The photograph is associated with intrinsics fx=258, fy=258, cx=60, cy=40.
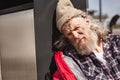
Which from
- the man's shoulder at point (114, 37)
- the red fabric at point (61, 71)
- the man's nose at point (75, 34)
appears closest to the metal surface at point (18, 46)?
the red fabric at point (61, 71)

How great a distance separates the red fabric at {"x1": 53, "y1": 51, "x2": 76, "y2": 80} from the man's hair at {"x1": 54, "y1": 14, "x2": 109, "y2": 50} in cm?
7

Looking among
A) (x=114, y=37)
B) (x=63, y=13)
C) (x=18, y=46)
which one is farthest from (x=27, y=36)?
(x=114, y=37)

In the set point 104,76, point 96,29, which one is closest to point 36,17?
point 96,29

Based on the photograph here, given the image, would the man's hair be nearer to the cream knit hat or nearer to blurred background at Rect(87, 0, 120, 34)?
the cream knit hat

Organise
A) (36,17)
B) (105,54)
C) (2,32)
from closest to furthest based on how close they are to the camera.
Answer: (36,17) < (105,54) < (2,32)

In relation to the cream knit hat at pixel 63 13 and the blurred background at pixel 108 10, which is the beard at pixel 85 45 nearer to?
the cream knit hat at pixel 63 13

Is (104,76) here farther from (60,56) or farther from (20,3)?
(20,3)

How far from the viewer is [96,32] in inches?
61.4

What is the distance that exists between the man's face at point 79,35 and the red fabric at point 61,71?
0.38ft

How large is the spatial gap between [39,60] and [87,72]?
0.27m

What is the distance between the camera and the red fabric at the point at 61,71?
4.57 feet

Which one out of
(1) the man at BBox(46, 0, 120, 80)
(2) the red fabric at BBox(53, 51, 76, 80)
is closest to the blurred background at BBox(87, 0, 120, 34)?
(1) the man at BBox(46, 0, 120, 80)

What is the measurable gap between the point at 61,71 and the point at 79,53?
0.51 feet

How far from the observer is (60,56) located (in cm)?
145
